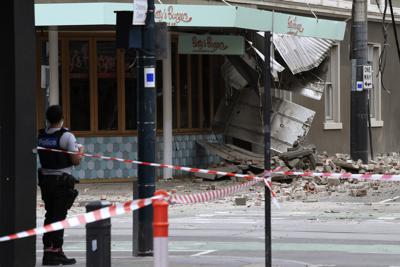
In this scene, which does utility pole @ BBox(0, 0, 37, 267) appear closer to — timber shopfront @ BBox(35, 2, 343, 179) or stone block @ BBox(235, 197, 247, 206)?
stone block @ BBox(235, 197, 247, 206)

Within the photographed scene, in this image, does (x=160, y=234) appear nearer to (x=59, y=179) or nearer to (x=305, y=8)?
(x=59, y=179)

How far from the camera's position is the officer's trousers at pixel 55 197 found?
10109mm

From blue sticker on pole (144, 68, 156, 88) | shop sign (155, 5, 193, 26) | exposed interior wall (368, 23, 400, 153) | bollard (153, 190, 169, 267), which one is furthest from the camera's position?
exposed interior wall (368, 23, 400, 153)

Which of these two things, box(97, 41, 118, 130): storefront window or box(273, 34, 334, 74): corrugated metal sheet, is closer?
box(97, 41, 118, 130): storefront window

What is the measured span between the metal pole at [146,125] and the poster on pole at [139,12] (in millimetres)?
73

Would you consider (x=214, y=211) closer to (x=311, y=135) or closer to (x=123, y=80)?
(x=123, y=80)

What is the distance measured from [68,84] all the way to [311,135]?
8.44 metres

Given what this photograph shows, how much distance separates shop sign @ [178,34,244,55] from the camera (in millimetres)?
21625

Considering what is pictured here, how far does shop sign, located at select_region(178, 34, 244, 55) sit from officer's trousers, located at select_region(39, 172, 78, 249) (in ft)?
38.3

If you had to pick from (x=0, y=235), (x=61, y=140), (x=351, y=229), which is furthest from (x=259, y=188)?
(x=0, y=235)

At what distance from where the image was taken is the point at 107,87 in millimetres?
22172

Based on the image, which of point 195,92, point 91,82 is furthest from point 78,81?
point 195,92

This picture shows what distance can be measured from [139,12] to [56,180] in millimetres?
2048

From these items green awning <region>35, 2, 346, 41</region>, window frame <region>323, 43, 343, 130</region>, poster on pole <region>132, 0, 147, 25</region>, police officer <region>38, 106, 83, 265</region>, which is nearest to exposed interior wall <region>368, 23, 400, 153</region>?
window frame <region>323, 43, 343, 130</region>
